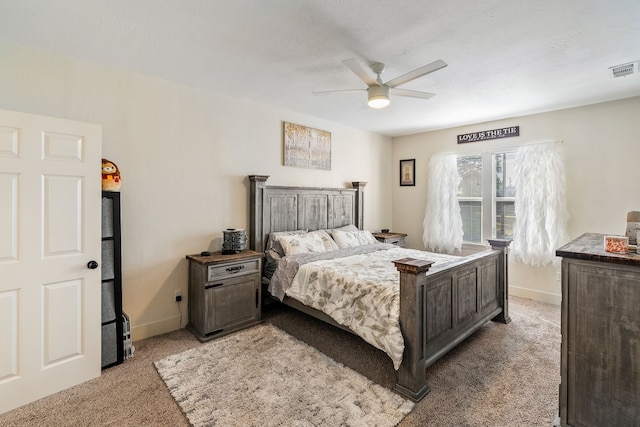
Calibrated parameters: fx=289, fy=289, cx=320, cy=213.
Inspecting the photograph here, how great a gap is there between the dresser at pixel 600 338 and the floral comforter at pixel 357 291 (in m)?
0.99

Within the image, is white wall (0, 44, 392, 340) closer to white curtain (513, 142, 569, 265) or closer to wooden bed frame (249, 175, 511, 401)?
wooden bed frame (249, 175, 511, 401)

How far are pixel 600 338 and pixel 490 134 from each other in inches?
145

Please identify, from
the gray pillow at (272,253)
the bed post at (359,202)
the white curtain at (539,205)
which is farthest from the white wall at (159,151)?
the white curtain at (539,205)

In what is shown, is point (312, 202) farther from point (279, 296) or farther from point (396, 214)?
point (396, 214)

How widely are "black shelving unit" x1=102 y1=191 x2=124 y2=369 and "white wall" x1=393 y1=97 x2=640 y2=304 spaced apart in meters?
4.99

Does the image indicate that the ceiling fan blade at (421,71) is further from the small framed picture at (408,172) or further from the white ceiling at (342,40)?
the small framed picture at (408,172)

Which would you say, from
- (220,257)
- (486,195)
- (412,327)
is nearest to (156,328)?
(220,257)

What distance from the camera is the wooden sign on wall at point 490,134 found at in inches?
169

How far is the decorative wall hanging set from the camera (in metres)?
4.15

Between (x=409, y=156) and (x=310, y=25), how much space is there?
3.91 m

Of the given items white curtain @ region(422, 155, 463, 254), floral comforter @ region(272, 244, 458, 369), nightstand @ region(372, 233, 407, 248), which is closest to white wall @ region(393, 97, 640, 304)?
white curtain @ region(422, 155, 463, 254)

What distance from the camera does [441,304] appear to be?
2.40m

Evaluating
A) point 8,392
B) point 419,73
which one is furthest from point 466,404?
point 8,392

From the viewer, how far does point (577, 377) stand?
1.68 m
